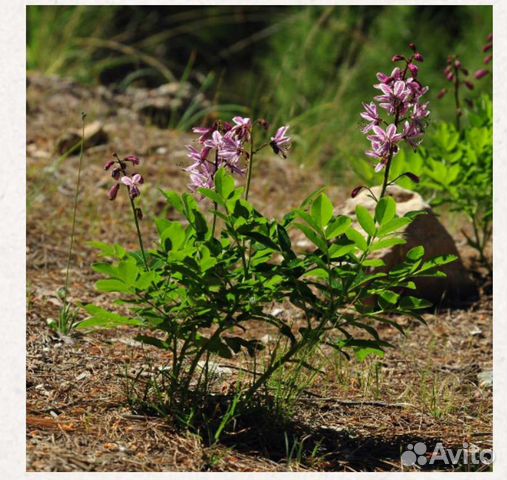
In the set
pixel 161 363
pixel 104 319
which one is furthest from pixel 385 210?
pixel 161 363

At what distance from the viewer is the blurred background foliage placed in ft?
21.8

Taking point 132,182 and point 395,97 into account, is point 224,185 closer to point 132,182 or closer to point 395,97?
point 132,182

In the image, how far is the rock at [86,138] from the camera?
539cm

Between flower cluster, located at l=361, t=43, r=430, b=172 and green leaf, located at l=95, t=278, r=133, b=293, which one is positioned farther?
flower cluster, located at l=361, t=43, r=430, b=172

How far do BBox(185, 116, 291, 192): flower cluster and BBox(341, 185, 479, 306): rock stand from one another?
4.78 feet

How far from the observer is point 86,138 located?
558 cm

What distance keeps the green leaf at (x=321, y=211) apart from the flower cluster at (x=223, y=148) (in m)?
0.26

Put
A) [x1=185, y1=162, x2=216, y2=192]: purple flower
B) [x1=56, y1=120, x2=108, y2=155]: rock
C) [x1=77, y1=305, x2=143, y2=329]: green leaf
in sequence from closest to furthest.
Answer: [x1=77, y1=305, x2=143, y2=329]: green leaf
[x1=185, y1=162, x2=216, y2=192]: purple flower
[x1=56, y1=120, x2=108, y2=155]: rock

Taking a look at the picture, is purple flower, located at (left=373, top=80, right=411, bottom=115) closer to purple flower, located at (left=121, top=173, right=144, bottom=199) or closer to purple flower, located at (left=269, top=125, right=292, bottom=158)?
purple flower, located at (left=269, top=125, right=292, bottom=158)

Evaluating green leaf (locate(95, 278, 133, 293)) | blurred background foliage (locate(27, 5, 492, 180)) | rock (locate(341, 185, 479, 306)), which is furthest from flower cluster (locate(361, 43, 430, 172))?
blurred background foliage (locate(27, 5, 492, 180))

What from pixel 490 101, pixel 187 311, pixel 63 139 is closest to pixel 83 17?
pixel 63 139

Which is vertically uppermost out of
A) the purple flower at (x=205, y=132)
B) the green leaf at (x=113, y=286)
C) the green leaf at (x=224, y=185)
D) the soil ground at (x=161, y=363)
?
the purple flower at (x=205, y=132)

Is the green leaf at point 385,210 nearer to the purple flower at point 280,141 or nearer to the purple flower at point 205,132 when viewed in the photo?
the purple flower at point 280,141

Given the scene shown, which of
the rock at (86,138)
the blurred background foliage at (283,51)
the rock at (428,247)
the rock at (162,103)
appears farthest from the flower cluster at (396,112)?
the rock at (162,103)
